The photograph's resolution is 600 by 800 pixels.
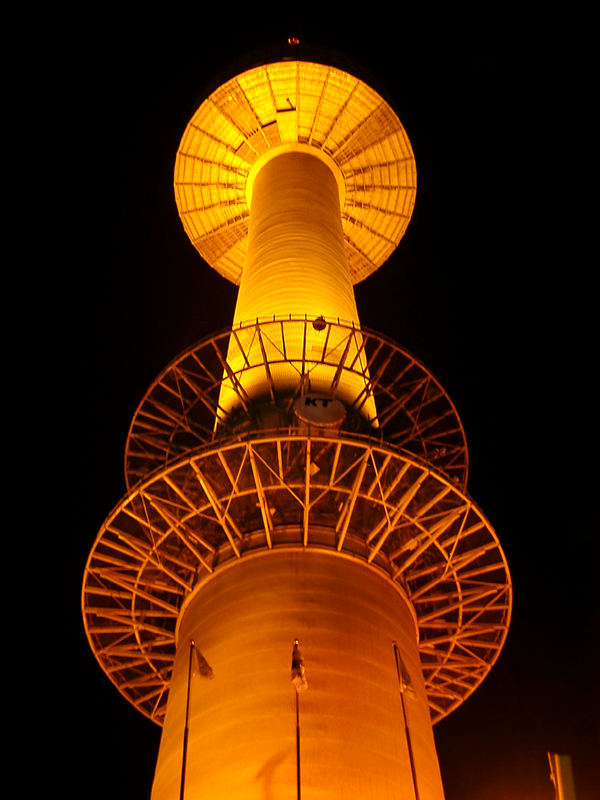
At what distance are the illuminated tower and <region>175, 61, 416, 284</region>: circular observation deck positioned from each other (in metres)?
7.63

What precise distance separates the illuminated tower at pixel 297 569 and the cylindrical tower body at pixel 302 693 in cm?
6

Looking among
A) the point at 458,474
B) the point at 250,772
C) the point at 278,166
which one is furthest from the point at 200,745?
the point at 278,166

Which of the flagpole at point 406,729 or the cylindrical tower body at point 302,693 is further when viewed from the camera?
the flagpole at point 406,729

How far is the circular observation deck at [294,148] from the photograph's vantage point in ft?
156

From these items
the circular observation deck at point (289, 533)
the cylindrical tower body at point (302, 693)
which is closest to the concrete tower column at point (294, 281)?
the circular observation deck at point (289, 533)

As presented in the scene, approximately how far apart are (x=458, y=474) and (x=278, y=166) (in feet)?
67.8

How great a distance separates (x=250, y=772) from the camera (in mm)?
20766

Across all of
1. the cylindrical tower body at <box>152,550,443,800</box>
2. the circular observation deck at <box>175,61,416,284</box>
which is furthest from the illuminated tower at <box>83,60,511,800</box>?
the circular observation deck at <box>175,61,416,284</box>

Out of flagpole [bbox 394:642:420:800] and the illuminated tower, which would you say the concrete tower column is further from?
flagpole [bbox 394:642:420:800]

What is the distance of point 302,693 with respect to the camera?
22250mm

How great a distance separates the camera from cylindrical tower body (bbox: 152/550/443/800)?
21.0 meters

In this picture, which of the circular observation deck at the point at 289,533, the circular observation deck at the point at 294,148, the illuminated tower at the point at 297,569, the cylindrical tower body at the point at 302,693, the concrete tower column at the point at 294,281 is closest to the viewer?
the cylindrical tower body at the point at 302,693

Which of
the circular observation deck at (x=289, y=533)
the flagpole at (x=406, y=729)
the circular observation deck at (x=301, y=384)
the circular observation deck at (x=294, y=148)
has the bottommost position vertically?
the flagpole at (x=406, y=729)

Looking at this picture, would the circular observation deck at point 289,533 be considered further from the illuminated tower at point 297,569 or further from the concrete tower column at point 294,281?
the concrete tower column at point 294,281
